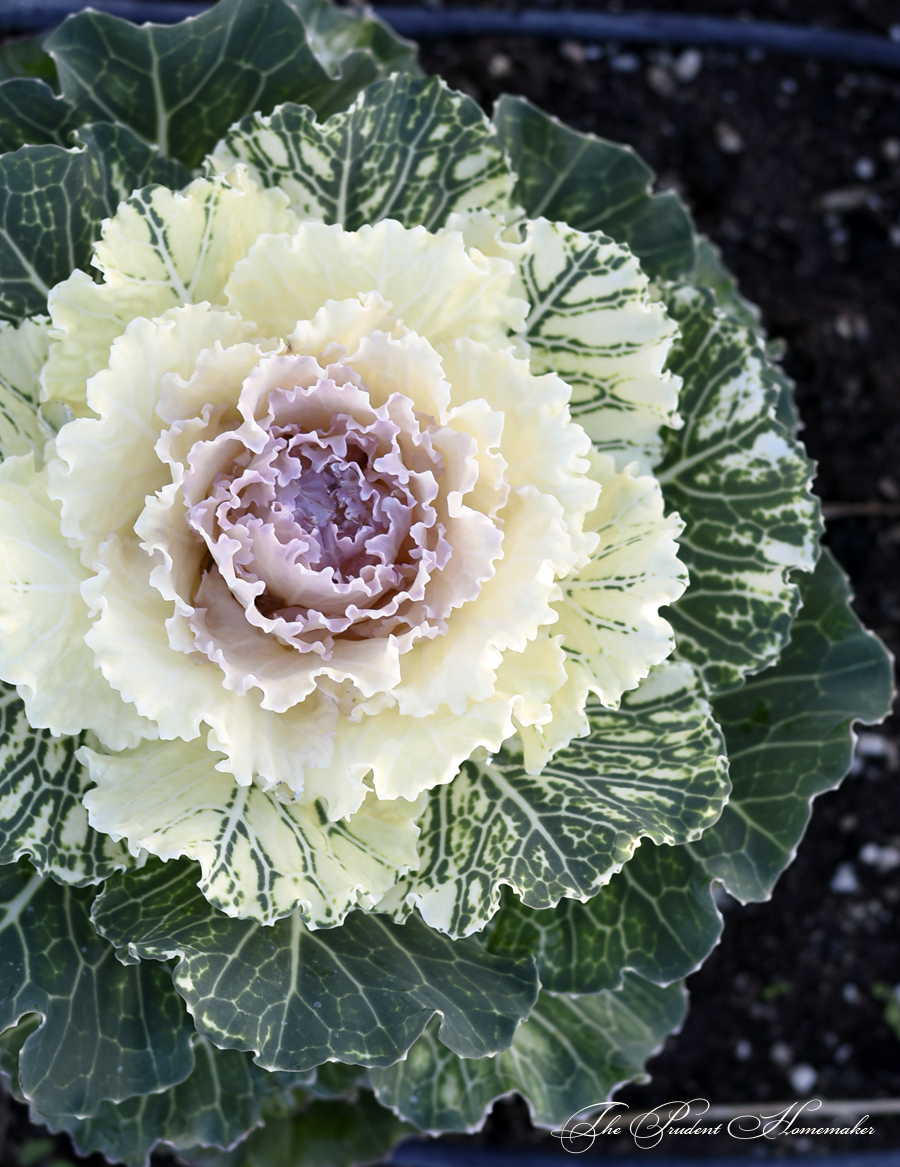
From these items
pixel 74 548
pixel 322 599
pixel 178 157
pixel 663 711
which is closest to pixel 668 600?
pixel 663 711

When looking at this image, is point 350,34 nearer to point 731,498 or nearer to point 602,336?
point 602,336

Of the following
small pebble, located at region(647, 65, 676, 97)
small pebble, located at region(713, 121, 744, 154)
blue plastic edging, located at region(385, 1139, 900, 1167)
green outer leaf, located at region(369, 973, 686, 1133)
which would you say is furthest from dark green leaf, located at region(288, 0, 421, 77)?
blue plastic edging, located at region(385, 1139, 900, 1167)

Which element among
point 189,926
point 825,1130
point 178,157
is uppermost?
point 178,157

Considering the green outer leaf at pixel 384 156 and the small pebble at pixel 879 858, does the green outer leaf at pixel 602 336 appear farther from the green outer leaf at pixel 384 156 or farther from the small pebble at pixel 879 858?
the small pebble at pixel 879 858

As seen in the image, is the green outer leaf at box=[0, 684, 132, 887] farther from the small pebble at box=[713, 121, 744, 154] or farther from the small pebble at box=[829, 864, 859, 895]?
the small pebble at box=[713, 121, 744, 154]

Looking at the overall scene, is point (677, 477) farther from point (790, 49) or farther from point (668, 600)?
point (790, 49)

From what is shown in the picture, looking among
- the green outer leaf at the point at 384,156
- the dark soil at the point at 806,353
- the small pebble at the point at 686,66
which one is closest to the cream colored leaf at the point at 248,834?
the green outer leaf at the point at 384,156
